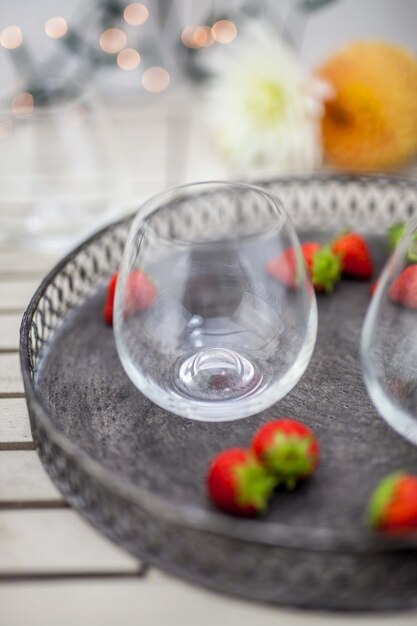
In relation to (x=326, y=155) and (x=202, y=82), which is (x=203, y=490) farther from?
(x=202, y=82)

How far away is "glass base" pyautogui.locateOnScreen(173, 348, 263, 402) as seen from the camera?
59 cm

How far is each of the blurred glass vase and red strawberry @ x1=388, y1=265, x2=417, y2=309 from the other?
0.42 meters

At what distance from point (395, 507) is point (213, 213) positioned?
44 cm

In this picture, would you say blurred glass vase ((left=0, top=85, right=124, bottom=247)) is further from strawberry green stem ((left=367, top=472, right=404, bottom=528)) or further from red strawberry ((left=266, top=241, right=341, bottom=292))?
strawberry green stem ((left=367, top=472, right=404, bottom=528))

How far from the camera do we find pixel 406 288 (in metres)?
0.58

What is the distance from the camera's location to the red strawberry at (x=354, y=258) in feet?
2.34

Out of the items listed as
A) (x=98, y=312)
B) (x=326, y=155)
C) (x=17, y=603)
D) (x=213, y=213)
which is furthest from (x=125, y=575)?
(x=326, y=155)

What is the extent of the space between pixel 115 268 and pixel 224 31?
0.64 metres

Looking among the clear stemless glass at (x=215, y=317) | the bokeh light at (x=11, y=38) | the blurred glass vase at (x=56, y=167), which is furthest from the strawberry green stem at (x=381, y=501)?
the bokeh light at (x=11, y=38)

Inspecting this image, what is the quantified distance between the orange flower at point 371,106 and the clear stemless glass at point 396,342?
1.40 feet

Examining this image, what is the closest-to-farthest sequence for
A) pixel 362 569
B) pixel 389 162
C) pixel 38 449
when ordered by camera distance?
pixel 362 569, pixel 38 449, pixel 389 162

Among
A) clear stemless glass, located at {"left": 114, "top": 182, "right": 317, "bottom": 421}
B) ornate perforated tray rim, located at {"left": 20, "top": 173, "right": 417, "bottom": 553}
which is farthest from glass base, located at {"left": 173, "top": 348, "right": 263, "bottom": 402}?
ornate perforated tray rim, located at {"left": 20, "top": 173, "right": 417, "bottom": 553}

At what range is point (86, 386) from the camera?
602 mm

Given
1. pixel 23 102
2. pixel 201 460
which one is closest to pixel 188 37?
pixel 23 102
